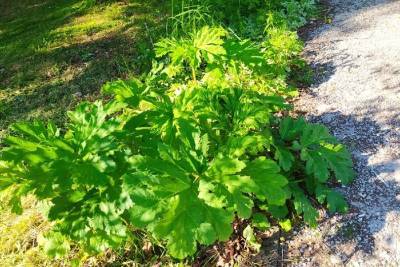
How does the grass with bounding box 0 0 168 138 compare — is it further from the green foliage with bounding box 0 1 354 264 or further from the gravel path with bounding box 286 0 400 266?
the gravel path with bounding box 286 0 400 266

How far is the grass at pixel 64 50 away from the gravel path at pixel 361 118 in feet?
7.28

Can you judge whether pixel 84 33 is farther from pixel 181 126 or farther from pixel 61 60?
pixel 181 126

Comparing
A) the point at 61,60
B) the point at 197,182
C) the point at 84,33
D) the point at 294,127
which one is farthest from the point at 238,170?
the point at 84,33

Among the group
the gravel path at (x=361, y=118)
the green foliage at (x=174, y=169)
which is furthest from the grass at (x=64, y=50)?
the gravel path at (x=361, y=118)

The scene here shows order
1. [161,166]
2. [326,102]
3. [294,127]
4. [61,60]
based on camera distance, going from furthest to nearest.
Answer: [61,60]
[326,102]
[294,127]
[161,166]

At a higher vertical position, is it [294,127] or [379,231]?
[294,127]

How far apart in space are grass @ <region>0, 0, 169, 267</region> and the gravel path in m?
1.42

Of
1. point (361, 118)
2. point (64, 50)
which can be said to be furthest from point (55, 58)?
point (361, 118)

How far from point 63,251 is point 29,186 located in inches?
18.0

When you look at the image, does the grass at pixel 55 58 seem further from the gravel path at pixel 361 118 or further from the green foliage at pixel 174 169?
the gravel path at pixel 361 118

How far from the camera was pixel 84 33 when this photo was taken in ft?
20.4

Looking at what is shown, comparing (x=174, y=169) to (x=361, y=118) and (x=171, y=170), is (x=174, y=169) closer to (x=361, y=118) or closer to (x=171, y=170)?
(x=171, y=170)

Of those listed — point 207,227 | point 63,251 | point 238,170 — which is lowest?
point 63,251

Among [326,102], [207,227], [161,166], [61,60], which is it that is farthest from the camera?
[61,60]
